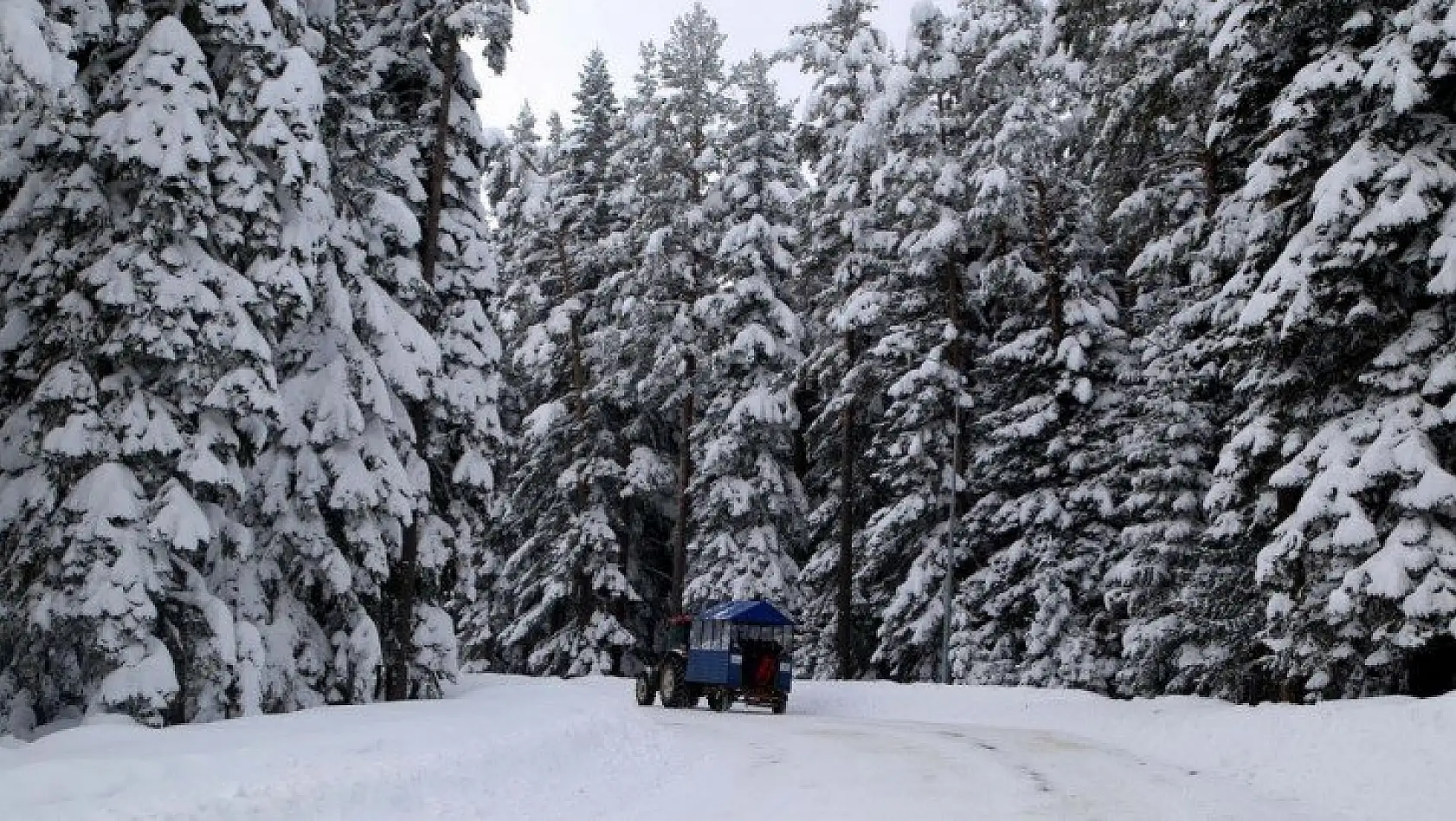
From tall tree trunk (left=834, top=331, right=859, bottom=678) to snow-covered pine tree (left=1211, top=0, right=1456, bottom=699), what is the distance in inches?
651

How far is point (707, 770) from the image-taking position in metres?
13.2

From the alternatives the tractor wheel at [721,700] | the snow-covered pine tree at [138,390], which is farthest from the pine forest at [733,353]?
the tractor wheel at [721,700]

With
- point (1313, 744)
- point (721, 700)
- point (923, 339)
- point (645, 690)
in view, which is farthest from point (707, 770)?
point (923, 339)

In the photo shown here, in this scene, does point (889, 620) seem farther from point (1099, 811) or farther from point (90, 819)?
point (90, 819)

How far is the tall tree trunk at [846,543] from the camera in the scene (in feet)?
105

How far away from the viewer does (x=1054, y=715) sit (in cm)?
2102

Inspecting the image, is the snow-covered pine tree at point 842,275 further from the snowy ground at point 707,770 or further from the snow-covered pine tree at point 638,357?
the snowy ground at point 707,770

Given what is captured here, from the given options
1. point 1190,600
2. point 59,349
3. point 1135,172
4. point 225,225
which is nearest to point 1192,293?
point 1135,172

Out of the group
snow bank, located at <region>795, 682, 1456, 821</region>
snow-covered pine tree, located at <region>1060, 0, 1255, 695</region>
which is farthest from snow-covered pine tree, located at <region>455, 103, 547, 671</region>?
snow bank, located at <region>795, 682, 1456, 821</region>

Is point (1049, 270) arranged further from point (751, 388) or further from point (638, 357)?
point (638, 357)

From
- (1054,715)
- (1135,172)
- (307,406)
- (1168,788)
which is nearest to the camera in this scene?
(1168,788)

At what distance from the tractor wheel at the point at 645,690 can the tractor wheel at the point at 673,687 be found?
27 centimetres

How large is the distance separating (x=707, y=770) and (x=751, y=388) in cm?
2223

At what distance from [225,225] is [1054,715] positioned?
15.8 m
